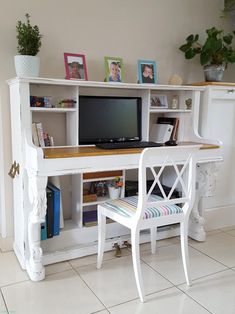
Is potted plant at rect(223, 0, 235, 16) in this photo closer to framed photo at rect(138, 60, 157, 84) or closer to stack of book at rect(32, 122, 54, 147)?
framed photo at rect(138, 60, 157, 84)

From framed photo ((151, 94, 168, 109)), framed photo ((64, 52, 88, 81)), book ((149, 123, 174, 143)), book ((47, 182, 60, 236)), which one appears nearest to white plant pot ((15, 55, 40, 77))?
framed photo ((64, 52, 88, 81))

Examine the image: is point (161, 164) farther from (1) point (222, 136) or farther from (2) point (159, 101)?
(1) point (222, 136)

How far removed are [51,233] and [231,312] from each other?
1281 mm

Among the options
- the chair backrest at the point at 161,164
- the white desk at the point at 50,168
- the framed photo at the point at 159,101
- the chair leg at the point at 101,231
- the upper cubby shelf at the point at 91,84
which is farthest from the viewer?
the framed photo at the point at 159,101

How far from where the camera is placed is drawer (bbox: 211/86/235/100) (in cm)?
275

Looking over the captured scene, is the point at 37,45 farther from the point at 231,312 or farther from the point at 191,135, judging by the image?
the point at 231,312

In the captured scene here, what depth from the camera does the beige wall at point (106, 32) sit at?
7.50ft

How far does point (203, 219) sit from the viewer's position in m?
2.75

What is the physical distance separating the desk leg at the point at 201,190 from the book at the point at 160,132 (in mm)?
379

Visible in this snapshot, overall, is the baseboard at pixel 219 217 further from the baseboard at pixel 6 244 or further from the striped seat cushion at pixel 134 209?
the baseboard at pixel 6 244

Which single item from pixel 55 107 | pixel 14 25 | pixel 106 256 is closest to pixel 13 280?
pixel 106 256

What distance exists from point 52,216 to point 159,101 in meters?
1.34

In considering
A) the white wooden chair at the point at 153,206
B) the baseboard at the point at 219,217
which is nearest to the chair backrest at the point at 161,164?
the white wooden chair at the point at 153,206

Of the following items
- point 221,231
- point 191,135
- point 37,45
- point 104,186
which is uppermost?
point 37,45
